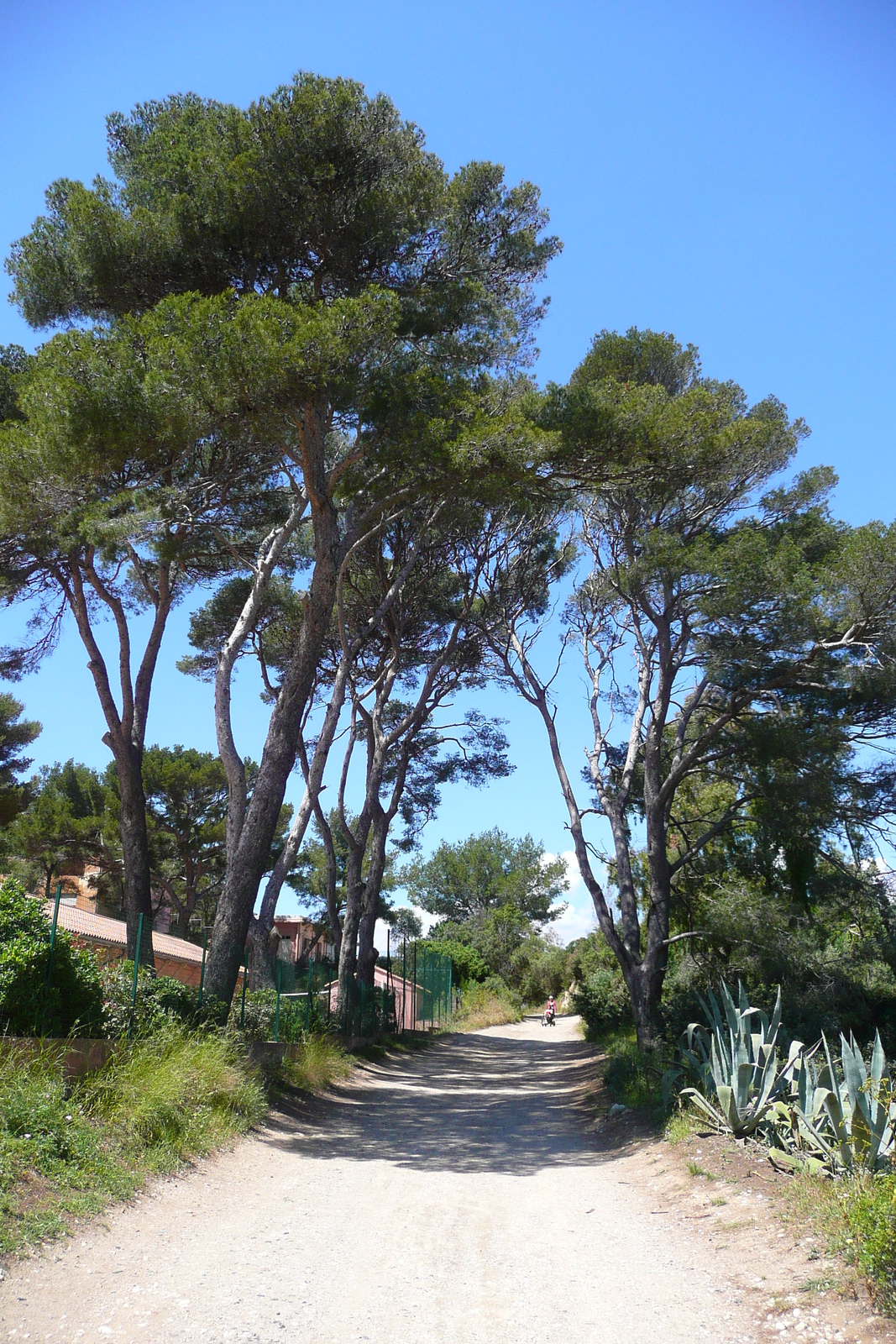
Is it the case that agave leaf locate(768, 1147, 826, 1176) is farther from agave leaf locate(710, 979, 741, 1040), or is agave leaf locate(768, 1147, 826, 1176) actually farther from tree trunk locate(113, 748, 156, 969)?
tree trunk locate(113, 748, 156, 969)

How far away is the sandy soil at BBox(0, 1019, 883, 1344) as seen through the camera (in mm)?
4012

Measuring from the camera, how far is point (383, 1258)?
202 inches

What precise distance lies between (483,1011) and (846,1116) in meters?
31.5

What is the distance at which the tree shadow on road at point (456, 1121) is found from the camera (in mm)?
8438

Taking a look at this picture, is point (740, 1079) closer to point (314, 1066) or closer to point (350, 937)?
point (314, 1066)

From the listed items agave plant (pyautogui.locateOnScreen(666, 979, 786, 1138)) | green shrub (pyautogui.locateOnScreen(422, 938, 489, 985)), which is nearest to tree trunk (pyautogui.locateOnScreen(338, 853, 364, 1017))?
agave plant (pyautogui.locateOnScreen(666, 979, 786, 1138))

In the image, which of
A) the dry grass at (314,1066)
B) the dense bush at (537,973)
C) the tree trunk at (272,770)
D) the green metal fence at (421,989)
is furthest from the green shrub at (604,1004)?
the dense bush at (537,973)

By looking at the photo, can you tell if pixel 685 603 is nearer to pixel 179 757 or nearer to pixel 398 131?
pixel 398 131

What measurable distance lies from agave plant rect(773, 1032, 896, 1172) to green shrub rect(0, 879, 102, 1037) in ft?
17.3

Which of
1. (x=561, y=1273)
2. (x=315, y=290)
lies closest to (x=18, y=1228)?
(x=561, y=1273)

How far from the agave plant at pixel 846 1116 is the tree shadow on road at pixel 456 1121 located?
9.25 feet

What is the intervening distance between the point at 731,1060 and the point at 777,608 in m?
7.32

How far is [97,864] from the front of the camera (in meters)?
28.0

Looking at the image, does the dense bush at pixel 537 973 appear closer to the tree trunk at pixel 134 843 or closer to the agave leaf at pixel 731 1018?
the tree trunk at pixel 134 843
